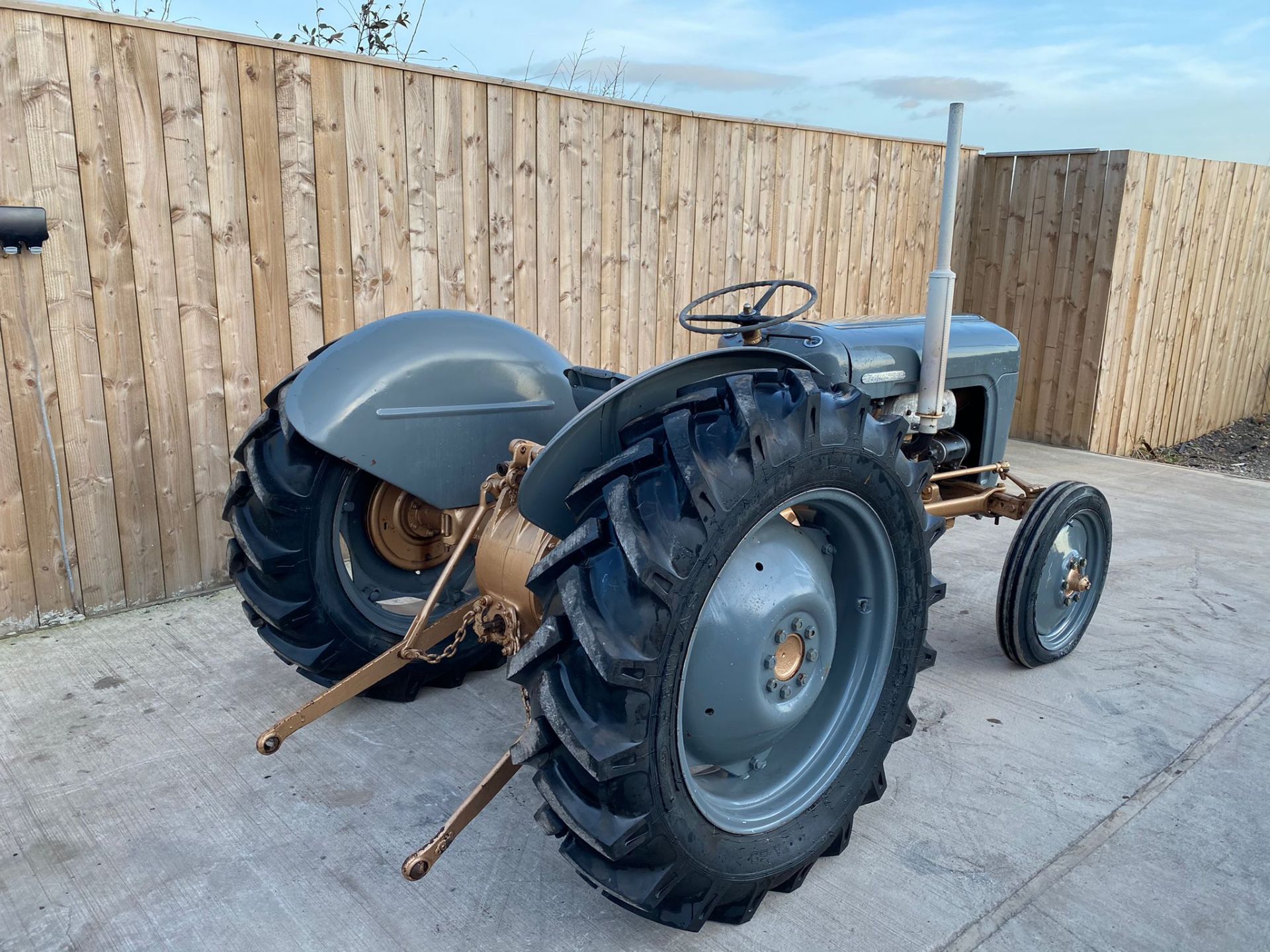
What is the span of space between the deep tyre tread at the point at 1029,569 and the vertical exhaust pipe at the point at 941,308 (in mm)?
471

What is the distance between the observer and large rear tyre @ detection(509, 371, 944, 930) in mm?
1655

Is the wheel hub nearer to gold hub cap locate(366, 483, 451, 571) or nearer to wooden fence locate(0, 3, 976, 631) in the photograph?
gold hub cap locate(366, 483, 451, 571)

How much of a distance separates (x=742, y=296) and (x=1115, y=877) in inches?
163

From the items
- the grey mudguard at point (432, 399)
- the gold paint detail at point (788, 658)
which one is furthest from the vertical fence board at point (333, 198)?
the gold paint detail at point (788, 658)

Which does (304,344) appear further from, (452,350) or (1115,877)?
(1115,877)

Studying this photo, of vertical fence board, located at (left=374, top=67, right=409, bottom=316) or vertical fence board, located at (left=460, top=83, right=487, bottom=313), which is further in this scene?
vertical fence board, located at (left=460, top=83, right=487, bottom=313)

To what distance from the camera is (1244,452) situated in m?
8.11

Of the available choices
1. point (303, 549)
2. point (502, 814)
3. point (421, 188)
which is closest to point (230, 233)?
point (421, 188)

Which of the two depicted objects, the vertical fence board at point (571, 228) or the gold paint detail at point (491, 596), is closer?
the gold paint detail at point (491, 596)

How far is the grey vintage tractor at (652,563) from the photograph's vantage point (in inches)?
66.2

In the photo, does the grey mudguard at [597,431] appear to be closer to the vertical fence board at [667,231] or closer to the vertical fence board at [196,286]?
the vertical fence board at [196,286]

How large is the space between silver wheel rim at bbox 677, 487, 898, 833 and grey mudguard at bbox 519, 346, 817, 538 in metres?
0.34

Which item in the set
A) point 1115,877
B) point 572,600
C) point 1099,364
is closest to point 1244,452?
point 1099,364

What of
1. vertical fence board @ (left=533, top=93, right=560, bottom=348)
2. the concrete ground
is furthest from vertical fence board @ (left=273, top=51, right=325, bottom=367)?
the concrete ground
